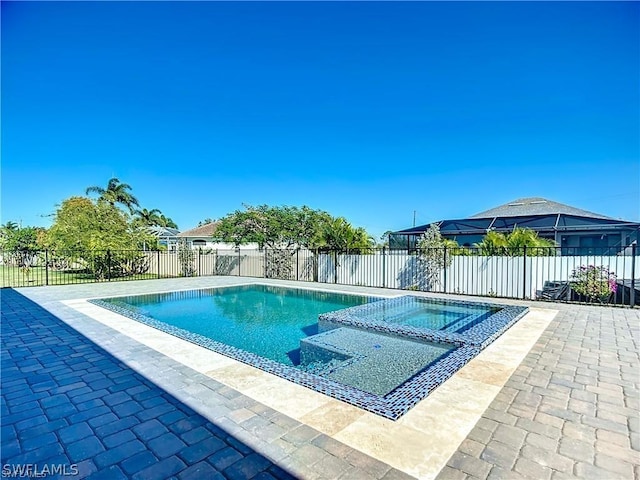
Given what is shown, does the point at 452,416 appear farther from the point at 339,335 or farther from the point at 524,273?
the point at 524,273

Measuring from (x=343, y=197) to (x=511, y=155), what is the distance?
1123cm

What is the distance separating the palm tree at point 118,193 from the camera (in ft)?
85.6

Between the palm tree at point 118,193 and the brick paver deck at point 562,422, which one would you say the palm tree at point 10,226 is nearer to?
the palm tree at point 118,193

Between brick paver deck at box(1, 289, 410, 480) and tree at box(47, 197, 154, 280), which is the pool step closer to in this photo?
brick paver deck at box(1, 289, 410, 480)

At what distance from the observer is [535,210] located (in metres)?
17.0

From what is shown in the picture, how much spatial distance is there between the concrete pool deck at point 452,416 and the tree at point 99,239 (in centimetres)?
1223

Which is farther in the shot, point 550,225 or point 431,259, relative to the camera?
point 550,225

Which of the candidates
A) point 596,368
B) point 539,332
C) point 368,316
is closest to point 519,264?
point 539,332

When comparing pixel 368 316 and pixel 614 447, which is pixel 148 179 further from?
pixel 614 447

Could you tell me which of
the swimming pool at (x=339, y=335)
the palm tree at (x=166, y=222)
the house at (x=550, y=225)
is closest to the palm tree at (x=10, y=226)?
the palm tree at (x=166, y=222)

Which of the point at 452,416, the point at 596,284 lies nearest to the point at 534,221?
the point at 596,284

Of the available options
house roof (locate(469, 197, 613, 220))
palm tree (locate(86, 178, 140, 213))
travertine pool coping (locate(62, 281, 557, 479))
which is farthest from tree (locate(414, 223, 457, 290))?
palm tree (locate(86, 178, 140, 213))

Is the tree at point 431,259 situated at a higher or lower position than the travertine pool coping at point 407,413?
higher

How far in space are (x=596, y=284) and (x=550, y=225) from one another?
775cm
